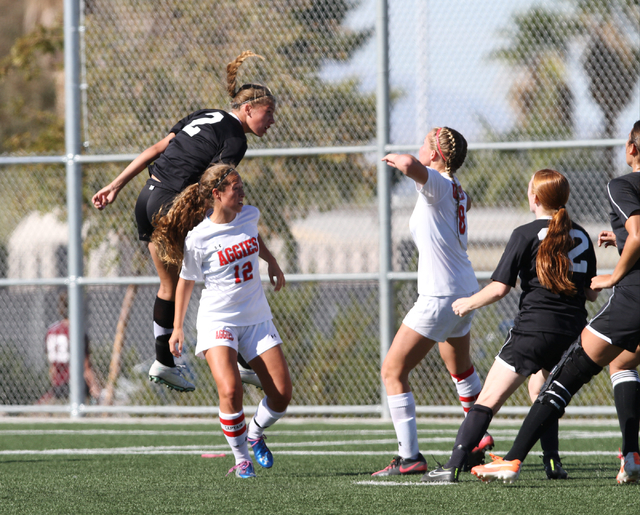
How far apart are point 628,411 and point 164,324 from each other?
2803 millimetres

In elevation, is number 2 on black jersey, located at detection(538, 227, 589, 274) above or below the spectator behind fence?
above

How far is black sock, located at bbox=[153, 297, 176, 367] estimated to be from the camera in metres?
5.22

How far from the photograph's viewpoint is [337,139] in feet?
27.2

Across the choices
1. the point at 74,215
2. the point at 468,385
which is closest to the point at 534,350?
the point at 468,385

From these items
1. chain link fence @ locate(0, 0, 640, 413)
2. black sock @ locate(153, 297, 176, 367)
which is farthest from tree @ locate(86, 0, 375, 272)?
black sock @ locate(153, 297, 176, 367)

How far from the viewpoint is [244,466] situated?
15.5 feet

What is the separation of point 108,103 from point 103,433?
3474mm

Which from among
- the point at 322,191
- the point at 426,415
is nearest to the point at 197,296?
the point at 322,191

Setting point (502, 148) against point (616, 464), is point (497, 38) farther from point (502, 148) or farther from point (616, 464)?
point (616, 464)

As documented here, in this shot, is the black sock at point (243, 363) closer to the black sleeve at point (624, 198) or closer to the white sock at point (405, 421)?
the white sock at point (405, 421)

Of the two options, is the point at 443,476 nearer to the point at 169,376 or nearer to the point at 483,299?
the point at 483,299

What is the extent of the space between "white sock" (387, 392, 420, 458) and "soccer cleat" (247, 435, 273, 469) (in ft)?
2.73

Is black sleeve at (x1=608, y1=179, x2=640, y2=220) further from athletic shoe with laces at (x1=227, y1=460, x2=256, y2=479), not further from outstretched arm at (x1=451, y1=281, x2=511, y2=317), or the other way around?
athletic shoe with laces at (x1=227, y1=460, x2=256, y2=479)

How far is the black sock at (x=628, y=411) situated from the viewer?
4.23 metres
